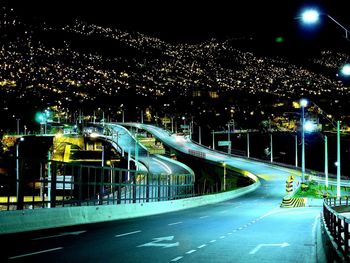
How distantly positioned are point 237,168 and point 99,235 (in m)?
77.4

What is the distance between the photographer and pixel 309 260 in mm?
12977

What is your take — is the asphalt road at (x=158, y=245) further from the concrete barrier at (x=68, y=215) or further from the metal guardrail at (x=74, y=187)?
the metal guardrail at (x=74, y=187)

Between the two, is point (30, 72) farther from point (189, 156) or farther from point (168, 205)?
point (168, 205)

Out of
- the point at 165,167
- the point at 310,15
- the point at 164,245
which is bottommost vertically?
the point at 165,167

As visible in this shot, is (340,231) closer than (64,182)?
Yes

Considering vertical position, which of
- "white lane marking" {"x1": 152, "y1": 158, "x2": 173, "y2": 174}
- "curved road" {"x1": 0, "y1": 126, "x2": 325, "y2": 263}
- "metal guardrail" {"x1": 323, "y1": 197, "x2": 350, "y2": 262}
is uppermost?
"metal guardrail" {"x1": 323, "y1": 197, "x2": 350, "y2": 262}

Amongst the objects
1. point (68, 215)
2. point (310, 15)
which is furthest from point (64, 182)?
point (310, 15)

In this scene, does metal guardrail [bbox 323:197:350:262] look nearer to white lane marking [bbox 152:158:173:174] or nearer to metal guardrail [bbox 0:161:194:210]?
metal guardrail [bbox 0:161:194:210]

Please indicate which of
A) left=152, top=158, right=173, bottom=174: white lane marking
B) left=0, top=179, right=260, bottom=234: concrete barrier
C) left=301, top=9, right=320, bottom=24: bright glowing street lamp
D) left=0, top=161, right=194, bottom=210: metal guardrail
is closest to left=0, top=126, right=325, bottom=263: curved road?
left=0, top=179, right=260, bottom=234: concrete barrier

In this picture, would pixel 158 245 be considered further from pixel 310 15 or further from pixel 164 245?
pixel 310 15

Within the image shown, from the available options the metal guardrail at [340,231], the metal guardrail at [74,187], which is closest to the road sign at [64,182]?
the metal guardrail at [74,187]

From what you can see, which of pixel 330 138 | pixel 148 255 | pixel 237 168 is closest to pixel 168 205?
pixel 148 255

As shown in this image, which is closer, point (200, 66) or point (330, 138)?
point (200, 66)

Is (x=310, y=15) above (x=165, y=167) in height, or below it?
above
